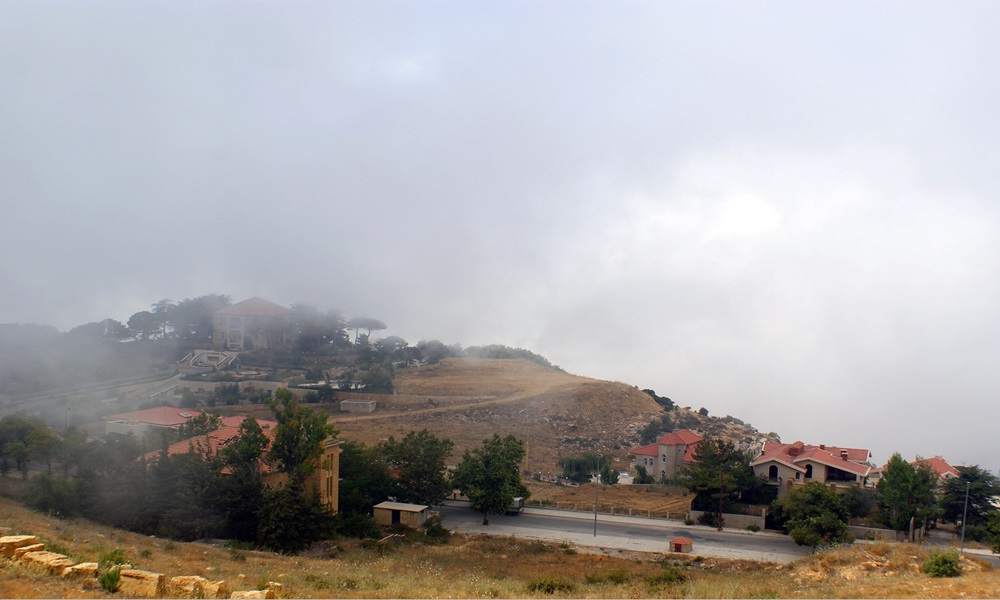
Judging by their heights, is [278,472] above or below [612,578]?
above

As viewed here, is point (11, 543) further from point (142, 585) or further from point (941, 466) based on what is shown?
point (941, 466)

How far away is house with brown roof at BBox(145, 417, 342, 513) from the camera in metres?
24.2

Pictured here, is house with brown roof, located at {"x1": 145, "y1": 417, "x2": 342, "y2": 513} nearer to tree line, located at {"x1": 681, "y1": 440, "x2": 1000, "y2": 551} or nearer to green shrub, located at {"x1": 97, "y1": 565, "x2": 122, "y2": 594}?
green shrub, located at {"x1": 97, "y1": 565, "x2": 122, "y2": 594}

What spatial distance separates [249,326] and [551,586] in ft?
196

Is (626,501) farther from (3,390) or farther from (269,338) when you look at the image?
(269,338)

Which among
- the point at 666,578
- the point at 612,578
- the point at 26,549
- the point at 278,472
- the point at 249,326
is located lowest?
the point at 612,578

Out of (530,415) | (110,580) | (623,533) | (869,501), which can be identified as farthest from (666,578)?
(530,415)

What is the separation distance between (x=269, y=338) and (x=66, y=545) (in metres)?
56.9

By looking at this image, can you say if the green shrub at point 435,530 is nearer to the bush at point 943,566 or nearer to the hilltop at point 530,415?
the hilltop at point 530,415

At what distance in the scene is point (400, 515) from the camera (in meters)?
27.3

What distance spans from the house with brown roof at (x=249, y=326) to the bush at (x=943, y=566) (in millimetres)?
63700

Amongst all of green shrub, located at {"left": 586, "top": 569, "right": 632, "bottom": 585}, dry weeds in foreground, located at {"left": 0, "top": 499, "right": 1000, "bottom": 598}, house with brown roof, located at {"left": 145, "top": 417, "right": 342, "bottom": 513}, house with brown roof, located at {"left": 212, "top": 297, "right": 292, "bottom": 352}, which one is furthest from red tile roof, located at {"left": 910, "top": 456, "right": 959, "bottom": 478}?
house with brown roof, located at {"left": 212, "top": 297, "right": 292, "bottom": 352}

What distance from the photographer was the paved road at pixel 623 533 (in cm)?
2466

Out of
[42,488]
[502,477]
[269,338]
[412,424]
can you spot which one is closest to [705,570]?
[502,477]
